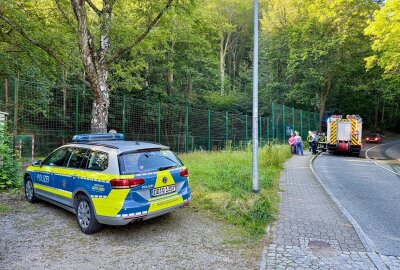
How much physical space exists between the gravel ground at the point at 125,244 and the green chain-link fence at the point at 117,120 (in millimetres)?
5178

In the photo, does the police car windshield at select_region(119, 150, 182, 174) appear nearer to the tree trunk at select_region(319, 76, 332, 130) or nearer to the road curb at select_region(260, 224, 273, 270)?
the road curb at select_region(260, 224, 273, 270)

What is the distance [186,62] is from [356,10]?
1843cm

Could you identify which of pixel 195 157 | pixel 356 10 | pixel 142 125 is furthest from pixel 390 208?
pixel 356 10

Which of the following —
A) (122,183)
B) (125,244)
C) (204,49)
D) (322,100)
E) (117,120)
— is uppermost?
(204,49)

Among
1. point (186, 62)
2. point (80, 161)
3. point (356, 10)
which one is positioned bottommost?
point (80, 161)

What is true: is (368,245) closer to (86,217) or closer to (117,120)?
(86,217)

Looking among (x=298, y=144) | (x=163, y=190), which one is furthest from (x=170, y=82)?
(x=163, y=190)

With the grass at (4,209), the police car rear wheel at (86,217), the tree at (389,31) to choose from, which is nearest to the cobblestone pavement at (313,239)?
the police car rear wheel at (86,217)

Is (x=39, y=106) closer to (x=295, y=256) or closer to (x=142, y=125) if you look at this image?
(x=142, y=125)

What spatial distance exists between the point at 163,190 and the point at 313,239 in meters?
2.73

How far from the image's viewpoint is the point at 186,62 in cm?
2528

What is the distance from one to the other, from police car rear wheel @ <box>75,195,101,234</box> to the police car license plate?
1.11m

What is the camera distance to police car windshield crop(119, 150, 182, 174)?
542cm

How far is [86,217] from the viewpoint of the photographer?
5691 mm
